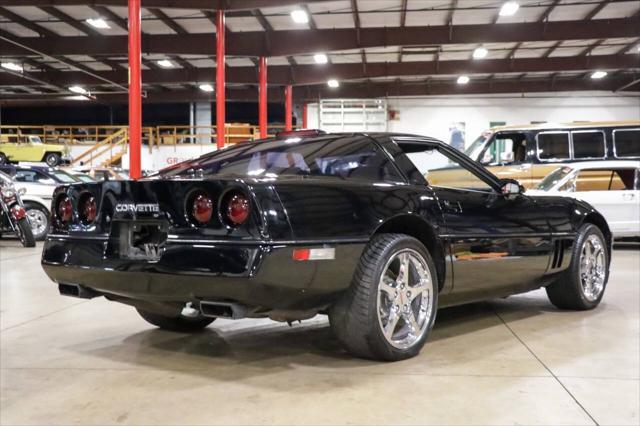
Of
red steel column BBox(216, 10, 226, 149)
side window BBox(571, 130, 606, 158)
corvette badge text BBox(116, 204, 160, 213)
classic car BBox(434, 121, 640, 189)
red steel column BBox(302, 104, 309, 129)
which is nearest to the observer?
corvette badge text BBox(116, 204, 160, 213)

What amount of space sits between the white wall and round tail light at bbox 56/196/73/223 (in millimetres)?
23193

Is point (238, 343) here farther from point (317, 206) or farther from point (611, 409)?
point (611, 409)

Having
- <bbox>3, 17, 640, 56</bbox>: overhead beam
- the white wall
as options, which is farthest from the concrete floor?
the white wall

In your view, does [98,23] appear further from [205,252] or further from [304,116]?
[205,252]

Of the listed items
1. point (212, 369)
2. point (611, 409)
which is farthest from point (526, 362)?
point (212, 369)

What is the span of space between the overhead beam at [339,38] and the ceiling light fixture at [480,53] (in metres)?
3.44

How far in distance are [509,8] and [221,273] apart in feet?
48.0

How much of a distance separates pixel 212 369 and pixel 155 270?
639mm

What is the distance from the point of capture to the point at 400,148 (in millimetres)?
3592

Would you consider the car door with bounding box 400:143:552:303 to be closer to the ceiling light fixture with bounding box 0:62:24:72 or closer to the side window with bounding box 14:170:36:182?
the side window with bounding box 14:170:36:182

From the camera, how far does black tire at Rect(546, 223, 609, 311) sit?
4.47 m

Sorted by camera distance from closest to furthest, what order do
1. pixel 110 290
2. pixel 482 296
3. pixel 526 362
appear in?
pixel 110 290 < pixel 526 362 < pixel 482 296

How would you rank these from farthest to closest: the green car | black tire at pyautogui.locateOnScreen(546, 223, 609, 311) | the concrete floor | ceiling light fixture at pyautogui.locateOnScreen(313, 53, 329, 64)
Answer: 1. the green car
2. ceiling light fixture at pyautogui.locateOnScreen(313, 53, 329, 64)
3. black tire at pyautogui.locateOnScreen(546, 223, 609, 311)
4. the concrete floor

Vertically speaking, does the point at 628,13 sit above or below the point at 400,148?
above
